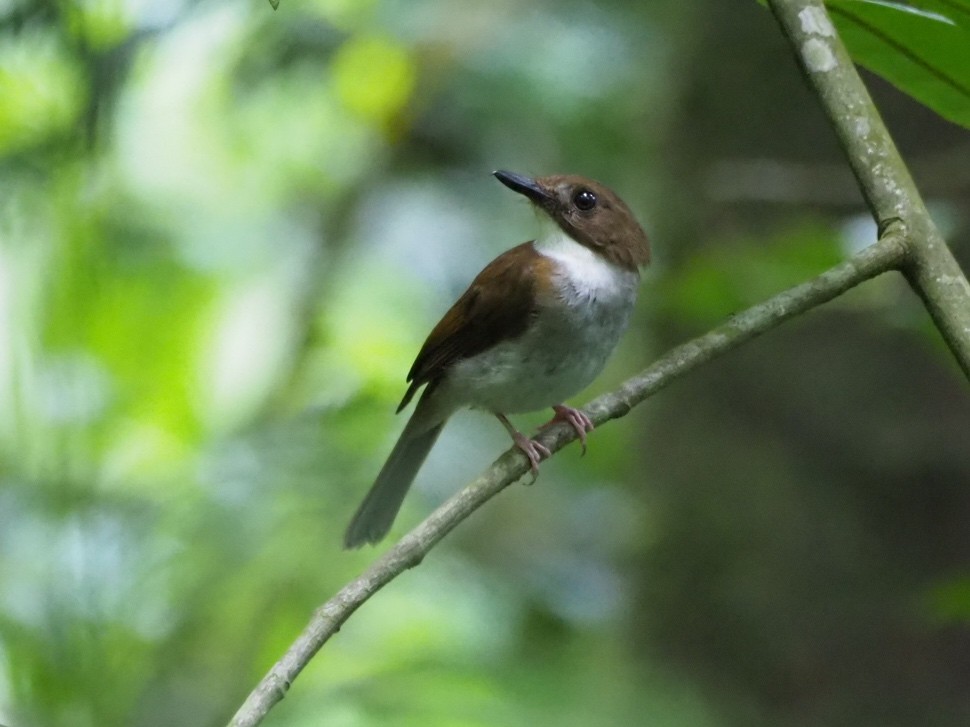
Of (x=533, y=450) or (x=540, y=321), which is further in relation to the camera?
(x=540, y=321)

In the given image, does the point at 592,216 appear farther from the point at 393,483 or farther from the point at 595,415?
the point at 595,415

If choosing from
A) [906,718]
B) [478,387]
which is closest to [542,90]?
[478,387]

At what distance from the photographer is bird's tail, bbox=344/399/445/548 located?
3.10m

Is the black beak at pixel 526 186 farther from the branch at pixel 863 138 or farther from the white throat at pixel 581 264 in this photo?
the branch at pixel 863 138

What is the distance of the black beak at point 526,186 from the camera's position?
2.82 m

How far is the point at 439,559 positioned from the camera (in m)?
4.77

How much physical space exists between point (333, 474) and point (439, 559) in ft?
3.96

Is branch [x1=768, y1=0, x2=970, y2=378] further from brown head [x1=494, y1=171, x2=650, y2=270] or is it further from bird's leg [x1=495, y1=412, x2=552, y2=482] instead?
brown head [x1=494, y1=171, x2=650, y2=270]

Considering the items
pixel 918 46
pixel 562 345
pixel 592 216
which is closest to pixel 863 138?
pixel 918 46

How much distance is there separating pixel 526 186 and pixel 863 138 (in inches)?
50.0

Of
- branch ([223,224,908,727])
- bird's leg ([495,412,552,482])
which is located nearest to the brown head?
bird's leg ([495,412,552,482])

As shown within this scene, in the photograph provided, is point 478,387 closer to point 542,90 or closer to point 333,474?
point 333,474

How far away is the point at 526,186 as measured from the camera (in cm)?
291

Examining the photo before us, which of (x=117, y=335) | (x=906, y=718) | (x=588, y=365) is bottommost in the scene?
(x=906, y=718)
